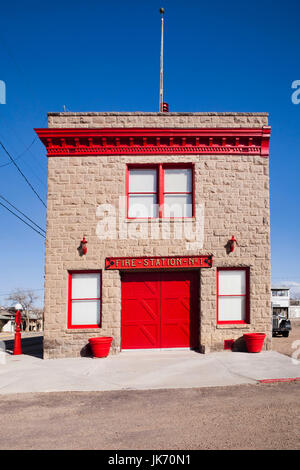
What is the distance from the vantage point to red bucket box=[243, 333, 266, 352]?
12.3m

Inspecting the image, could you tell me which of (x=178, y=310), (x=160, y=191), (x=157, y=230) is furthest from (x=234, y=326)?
(x=160, y=191)

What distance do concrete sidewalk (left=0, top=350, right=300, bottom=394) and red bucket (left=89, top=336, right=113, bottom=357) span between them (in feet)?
0.94

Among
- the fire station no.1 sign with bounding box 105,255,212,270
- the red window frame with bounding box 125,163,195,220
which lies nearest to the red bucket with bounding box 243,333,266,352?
the fire station no.1 sign with bounding box 105,255,212,270

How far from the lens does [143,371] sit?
1030 centimetres

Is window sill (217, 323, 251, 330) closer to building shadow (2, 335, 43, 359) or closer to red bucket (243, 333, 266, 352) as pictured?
red bucket (243, 333, 266, 352)

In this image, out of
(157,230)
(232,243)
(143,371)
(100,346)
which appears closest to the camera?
(143,371)

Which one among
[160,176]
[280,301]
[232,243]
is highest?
[160,176]

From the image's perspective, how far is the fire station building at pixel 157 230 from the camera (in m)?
12.8

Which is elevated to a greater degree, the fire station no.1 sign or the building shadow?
the fire station no.1 sign

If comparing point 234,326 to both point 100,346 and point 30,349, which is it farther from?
point 30,349

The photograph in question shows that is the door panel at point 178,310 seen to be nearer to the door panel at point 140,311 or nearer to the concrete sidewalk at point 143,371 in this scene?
the door panel at point 140,311

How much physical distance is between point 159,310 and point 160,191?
4351 mm
